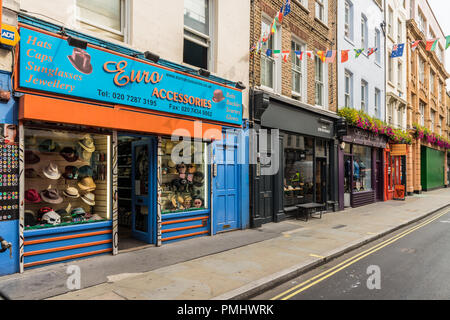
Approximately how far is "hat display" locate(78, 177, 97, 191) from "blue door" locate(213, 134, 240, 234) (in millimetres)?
3225

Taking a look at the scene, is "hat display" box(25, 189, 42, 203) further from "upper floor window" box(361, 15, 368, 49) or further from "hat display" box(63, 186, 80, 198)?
"upper floor window" box(361, 15, 368, 49)

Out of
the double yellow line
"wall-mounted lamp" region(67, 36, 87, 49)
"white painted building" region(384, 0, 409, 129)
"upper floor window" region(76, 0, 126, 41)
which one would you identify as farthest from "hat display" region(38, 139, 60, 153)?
"white painted building" region(384, 0, 409, 129)

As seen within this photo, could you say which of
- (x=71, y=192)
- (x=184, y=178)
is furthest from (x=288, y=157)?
(x=71, y=192)

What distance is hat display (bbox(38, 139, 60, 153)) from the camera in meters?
5.98

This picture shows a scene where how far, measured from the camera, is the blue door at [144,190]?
7508 mm

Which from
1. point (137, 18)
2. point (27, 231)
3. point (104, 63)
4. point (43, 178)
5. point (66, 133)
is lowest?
point (27, 231)

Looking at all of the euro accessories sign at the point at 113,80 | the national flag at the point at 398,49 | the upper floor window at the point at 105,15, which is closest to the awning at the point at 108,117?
the euro accessories sign at the point at 113,80

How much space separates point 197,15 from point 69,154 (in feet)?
16.7

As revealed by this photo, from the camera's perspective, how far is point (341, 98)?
594 inches

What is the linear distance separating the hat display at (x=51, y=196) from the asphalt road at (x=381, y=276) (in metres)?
4.23

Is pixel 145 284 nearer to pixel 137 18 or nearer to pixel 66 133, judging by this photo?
pixel 66 133

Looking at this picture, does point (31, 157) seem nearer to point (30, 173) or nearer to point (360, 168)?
point (30, 173)

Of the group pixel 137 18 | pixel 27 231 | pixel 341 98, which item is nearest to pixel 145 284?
pixel 27 231
